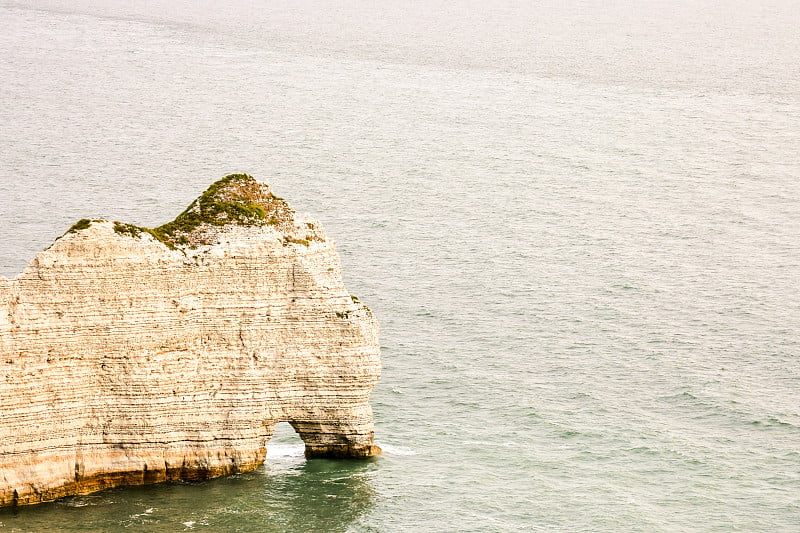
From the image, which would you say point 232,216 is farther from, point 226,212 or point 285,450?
point 285,450

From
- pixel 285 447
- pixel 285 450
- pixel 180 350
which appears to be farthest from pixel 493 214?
pixel 180 350

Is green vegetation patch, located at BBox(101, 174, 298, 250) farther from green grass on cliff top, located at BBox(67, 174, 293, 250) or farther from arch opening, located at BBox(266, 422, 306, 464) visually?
arch opening, located at BBox(266, 422, 306, 464)

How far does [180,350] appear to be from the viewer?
47.5 m

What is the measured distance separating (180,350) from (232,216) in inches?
217

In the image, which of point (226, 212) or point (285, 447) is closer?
point (226, 212)

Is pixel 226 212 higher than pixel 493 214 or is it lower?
lower

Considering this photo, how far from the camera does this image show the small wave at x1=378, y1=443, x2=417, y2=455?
54.0 metres

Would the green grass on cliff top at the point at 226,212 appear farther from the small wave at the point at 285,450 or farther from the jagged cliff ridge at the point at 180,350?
the small wave at the point at 285,450

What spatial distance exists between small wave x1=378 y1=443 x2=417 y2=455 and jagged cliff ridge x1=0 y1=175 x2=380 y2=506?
248 cm

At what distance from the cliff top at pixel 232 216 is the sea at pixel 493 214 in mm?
9510

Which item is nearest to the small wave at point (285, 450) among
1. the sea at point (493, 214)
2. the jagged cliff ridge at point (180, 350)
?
the sea at point (493, 214)

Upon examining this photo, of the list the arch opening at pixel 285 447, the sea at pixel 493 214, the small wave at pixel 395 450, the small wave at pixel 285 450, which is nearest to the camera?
the sea at pixel 493 214

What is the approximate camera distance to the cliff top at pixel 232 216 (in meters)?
47.9

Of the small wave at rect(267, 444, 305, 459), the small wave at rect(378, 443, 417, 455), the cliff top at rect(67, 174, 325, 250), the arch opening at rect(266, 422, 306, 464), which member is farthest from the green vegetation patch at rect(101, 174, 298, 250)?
the small wave at rect(378, 443, 417, 455)
